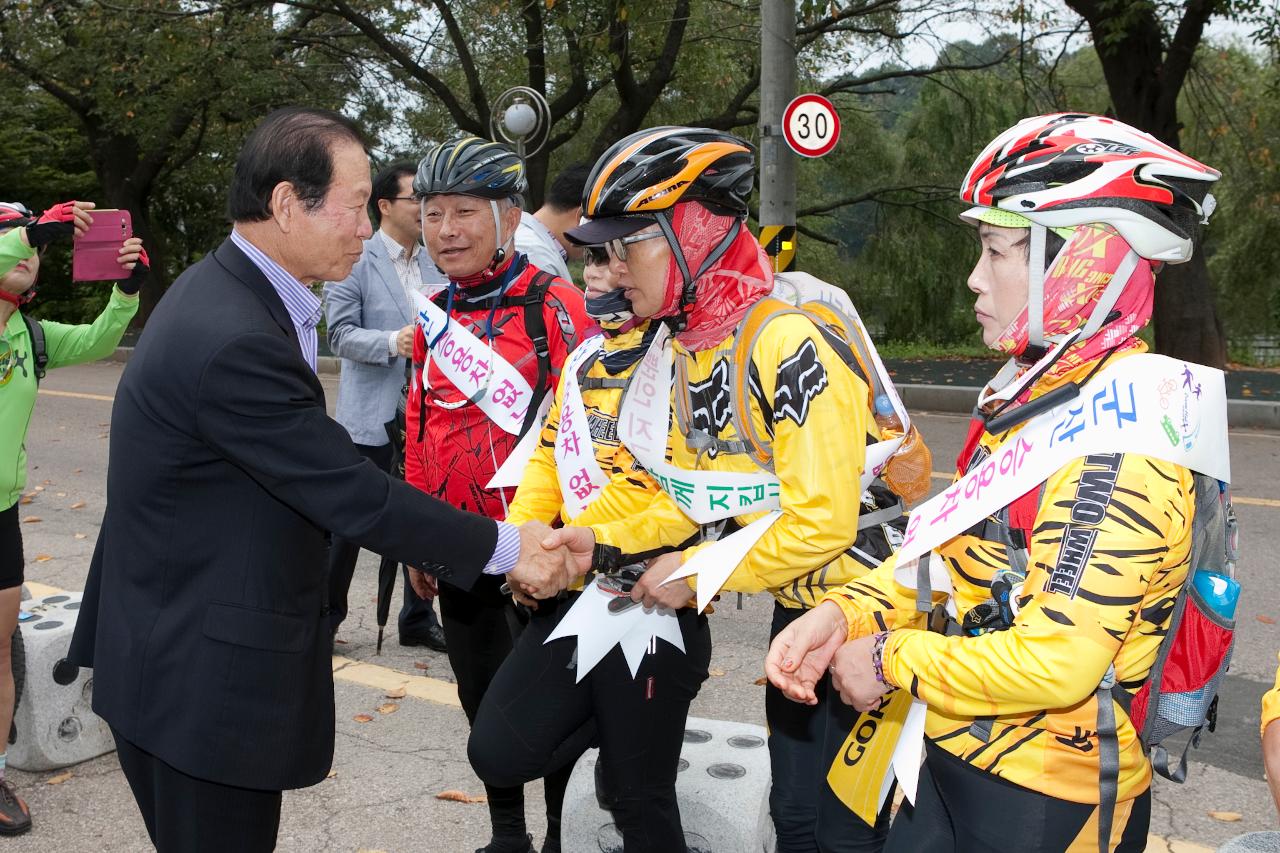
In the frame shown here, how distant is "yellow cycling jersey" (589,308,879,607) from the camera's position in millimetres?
A: 2473

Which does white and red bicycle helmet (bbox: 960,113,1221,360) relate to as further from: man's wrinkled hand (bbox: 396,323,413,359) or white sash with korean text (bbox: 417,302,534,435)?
man's wrinkled hand (bbox: 396,323,413,359)

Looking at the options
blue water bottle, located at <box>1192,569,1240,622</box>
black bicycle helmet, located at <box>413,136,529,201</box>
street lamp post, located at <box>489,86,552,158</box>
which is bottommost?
blue water bottle, located at <box>1192,569,1240,622</box>

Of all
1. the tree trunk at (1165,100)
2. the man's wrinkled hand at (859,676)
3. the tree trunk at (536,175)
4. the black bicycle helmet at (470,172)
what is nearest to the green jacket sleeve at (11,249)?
the black bicycle helmet at (470,172)

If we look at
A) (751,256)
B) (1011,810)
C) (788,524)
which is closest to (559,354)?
(751,256)

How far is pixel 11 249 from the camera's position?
12.0 feet

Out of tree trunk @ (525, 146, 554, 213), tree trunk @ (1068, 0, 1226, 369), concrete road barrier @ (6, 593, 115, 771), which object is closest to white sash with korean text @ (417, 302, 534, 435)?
concrete road barrier @ (6, 593, 115, 771)

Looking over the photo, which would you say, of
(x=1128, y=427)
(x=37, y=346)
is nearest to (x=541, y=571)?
(x=1128, y=427)

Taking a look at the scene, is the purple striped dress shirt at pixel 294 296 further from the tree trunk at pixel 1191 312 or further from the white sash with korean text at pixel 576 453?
the tree trunk at pixel 1191 312

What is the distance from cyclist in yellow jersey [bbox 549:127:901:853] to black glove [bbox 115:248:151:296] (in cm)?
191

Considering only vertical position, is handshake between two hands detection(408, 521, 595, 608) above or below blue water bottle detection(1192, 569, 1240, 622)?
below

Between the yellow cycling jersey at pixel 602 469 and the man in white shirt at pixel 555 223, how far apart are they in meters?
1.65

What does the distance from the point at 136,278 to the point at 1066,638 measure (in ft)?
10.9

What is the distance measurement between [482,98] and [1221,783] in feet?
48.9

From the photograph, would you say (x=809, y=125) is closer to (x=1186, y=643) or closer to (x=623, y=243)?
(x=623, y=243)
